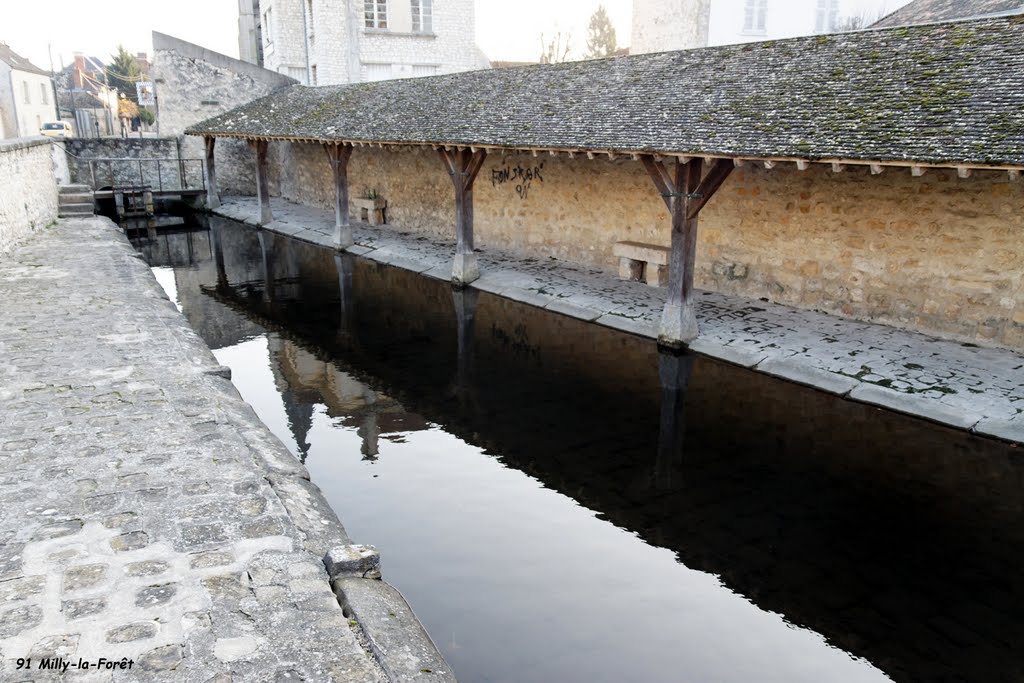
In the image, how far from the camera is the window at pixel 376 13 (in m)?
24.8

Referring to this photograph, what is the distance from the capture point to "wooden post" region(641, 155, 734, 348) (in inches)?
355

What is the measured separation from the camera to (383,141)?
13312 millimetres

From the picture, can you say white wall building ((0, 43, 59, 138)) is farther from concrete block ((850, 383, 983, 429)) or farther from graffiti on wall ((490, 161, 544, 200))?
concrete block ((850, 383, 983, 429))

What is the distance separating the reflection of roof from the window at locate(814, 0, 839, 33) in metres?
31.7

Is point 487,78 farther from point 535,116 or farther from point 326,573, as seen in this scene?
point 326,573

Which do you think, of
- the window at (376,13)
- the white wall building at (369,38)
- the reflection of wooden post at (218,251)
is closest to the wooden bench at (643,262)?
the reflection of wooden post at (218,251)

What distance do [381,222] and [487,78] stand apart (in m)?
5.52

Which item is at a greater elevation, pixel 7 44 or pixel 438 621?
pixel 7 44

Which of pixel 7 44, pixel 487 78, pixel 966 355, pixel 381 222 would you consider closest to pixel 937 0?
pixel 487 78

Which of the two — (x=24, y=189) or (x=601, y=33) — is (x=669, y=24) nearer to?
(x=24, y=189)

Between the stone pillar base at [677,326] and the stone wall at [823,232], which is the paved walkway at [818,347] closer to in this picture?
the stone pillar base at [677,326]

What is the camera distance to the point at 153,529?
167 inches

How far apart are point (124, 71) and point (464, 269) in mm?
52786

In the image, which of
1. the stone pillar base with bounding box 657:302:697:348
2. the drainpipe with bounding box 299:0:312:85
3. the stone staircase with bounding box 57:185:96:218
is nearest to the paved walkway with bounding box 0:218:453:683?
the stone pillar base with bounding box 657:302:697:348
